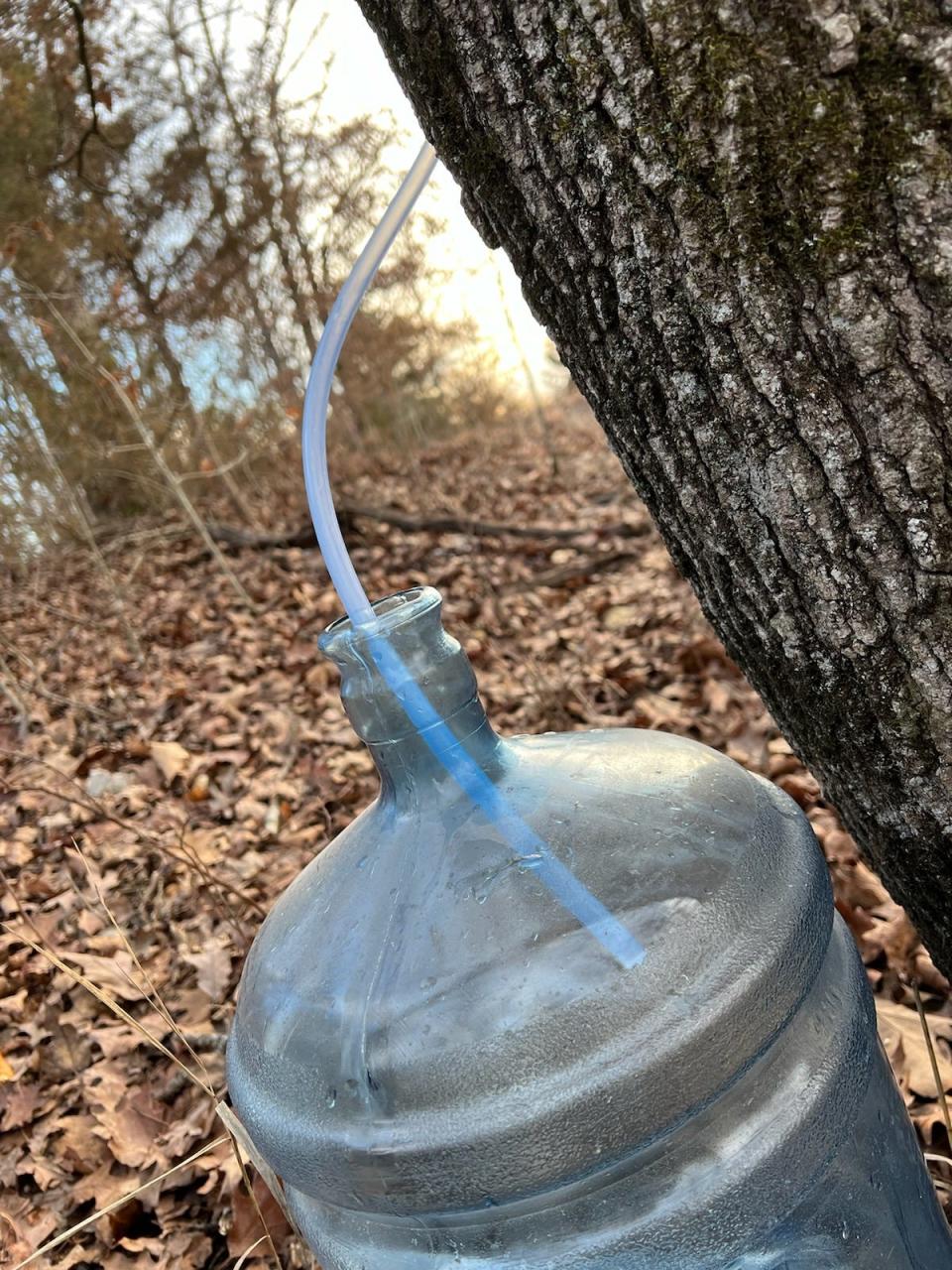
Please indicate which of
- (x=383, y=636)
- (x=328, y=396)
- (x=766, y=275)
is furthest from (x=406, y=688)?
(x=766, y=275)

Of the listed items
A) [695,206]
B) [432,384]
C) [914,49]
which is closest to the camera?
[914,49]

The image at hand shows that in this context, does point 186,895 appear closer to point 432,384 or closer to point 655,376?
point 655,376

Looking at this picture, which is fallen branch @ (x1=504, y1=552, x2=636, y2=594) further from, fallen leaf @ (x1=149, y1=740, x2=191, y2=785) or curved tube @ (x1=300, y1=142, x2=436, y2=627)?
curved tube @ (x1=300, y1=142, x2=436, y2=627)

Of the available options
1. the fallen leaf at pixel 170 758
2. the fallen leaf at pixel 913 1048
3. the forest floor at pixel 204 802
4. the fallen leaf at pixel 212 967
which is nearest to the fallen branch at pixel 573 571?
the forest floor at pixel 204 802

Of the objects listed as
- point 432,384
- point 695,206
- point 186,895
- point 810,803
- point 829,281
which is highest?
point 432,384

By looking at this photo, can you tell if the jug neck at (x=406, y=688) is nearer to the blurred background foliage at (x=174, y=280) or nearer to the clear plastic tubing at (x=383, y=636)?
the clear plastic tubing at (x=383, y=636)

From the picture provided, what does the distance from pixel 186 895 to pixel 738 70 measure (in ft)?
9.11

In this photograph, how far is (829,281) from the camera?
33.5 inches

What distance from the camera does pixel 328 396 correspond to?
1083 millimetres

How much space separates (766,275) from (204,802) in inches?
129

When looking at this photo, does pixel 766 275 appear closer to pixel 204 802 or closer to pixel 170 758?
pixel 204 802

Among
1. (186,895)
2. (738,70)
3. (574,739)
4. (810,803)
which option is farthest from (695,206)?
(186,895)

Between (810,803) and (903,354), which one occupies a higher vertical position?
(903,354)

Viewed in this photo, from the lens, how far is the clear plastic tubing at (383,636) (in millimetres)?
954
